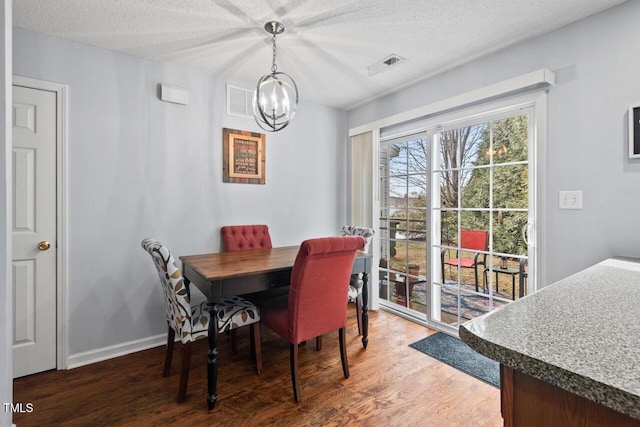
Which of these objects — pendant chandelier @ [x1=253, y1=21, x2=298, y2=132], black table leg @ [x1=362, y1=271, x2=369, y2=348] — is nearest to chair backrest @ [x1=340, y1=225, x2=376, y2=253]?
black table leg @ [x1=362, y1=271, x2=369, y2=348]

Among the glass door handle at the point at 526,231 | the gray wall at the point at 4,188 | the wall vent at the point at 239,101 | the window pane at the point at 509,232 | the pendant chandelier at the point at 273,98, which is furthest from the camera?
the wall vent at the point at 239,101

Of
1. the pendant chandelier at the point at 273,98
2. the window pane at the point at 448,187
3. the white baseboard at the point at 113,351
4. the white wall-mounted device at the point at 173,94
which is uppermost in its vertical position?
the white wall-mounted device at the point at 173,94

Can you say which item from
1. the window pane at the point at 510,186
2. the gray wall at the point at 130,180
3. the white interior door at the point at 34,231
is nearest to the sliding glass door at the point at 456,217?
the window pane at the point at 510,186

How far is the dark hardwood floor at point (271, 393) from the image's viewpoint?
68.7 inches

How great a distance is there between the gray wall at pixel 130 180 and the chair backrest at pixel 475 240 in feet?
6.48

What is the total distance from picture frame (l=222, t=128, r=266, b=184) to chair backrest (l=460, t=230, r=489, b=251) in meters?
2.06

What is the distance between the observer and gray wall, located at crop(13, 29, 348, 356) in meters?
2.36

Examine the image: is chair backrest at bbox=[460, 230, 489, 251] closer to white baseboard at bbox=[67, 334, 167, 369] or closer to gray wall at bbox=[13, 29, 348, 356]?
gray wall at bbox=[13, 29, 348, 356]

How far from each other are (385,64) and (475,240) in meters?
1.76

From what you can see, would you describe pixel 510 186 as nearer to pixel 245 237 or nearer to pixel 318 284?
pixel 318 284

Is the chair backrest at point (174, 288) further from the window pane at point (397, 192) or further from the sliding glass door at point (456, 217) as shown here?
the window pane at point (397, 192)

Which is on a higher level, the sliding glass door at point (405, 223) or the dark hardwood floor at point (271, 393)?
the sliding glass door at point (405, 223)

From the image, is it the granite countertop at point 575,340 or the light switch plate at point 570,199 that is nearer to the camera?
the granite countertop at point 575,340

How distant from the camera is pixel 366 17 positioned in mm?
2057
